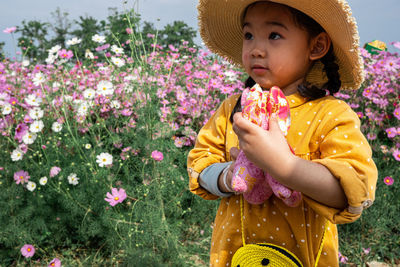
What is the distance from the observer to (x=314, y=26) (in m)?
1.05

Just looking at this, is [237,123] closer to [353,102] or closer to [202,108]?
[202,108]

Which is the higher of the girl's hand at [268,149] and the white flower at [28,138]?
the girl's hand at [268,149]

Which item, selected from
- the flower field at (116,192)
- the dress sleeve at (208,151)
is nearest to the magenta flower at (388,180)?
the flower field at (116,192)

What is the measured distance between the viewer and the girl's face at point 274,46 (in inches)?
39.5

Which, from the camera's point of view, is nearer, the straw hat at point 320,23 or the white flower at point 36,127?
the straw hat at point 320,23

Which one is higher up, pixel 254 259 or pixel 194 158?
pixel 194 158

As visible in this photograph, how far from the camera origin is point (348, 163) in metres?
0.84

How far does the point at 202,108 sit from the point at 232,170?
223cm

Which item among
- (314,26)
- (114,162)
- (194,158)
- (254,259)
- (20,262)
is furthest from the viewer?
(114,162)

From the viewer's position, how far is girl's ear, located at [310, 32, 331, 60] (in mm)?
1067

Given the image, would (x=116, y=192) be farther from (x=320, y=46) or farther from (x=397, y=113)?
(x=397, y=113)

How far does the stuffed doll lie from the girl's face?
0.14m

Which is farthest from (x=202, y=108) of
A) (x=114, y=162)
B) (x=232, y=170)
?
(x=232, y=170)

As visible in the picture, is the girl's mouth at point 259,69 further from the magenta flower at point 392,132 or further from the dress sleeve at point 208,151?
the magenta flower at point 392,132
